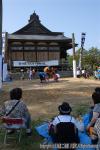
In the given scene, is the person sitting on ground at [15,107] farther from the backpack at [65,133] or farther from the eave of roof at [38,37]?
the eave of roof at [38,37]

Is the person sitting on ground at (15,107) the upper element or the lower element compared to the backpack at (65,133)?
upper

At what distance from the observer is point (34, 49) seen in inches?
1690

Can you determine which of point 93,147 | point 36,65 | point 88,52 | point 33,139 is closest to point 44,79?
point 36,65

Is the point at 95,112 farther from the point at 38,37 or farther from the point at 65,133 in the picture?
the point at 38,37

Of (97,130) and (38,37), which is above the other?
(38,37)

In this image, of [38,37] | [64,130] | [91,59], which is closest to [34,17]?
[38,37]

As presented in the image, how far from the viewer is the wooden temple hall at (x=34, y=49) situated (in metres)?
41.8

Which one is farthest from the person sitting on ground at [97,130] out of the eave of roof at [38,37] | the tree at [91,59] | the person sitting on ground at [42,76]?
the tree at [91,59]

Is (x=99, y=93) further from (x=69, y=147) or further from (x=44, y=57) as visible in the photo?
(x=44, y=57)

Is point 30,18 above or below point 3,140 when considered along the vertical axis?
above

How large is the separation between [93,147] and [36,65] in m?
35.4

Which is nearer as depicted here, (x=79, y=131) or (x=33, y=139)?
(x=79, y=131)

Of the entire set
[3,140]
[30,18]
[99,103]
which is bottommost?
[3,140]

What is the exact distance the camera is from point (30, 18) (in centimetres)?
4894
